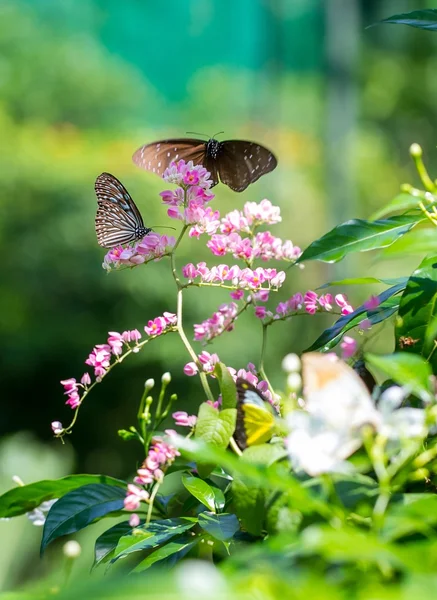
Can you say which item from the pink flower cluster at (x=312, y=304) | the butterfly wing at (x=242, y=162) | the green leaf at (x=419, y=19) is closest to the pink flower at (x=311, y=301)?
the pink flower cluster at (x=312, y=304)

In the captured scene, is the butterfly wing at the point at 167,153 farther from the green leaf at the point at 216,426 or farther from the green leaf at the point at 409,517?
the green leaf at the point at 409,517

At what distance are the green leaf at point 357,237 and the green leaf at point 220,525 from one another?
0.56 ft

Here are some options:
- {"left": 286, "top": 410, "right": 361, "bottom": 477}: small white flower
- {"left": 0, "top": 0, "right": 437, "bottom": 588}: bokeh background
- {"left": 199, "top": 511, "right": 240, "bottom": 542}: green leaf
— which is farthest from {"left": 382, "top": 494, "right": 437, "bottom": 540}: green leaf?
{"left": 0, "top": 0, "right": 437, "bottom": 588}: bokeh background

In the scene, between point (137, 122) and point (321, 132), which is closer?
point (137, 122)

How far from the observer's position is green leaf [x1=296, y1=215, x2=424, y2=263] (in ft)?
1.66

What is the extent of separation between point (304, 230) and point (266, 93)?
0.85 metres

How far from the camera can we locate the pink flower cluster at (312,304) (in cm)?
57

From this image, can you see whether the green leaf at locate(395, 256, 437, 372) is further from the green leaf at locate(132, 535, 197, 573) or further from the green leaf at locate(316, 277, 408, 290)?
the green leaf at locate(132, 535, 197, 573)

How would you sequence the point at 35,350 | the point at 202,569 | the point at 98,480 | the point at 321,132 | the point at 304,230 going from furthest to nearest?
1. the point at 321,132
2. the point at 304,230
3. the point at 35,350
4. the point at 98,480
5. the point at 202,569

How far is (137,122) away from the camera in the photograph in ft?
11.8

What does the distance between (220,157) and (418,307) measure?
454 millimetres

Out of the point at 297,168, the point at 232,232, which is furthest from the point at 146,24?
the point at 232,232

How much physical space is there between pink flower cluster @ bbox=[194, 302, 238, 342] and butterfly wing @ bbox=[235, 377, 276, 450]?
0.45 feet

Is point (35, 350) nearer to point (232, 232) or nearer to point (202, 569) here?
point (232, 232)
